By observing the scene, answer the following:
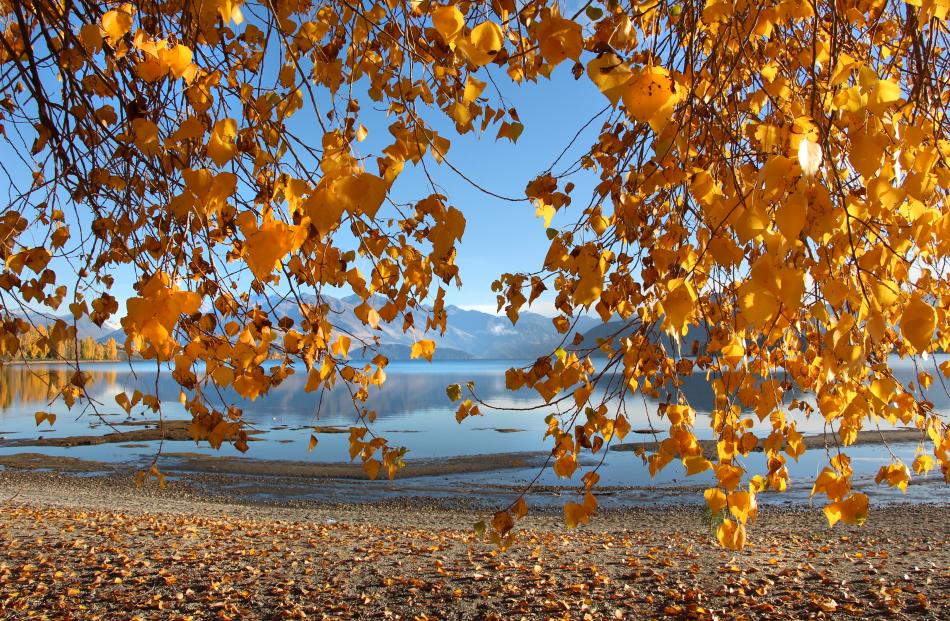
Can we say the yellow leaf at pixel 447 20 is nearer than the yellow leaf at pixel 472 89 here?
Yes

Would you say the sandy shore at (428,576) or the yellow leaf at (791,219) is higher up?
the yellow leaf at (791,219)

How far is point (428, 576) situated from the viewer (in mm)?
4988

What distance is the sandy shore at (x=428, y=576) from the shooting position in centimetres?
424

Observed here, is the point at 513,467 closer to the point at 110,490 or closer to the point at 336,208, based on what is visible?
the point at 110,490

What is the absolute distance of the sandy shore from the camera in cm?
424

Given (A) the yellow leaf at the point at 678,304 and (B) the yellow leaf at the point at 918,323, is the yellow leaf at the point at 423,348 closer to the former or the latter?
(A) the yellow leaf at the point at 678,304

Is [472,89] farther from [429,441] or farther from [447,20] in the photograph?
[429,441]

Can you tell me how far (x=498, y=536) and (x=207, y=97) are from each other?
152cm

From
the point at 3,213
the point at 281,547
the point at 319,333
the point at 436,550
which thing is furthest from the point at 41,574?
the point at 319,333

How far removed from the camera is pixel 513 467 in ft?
63.4

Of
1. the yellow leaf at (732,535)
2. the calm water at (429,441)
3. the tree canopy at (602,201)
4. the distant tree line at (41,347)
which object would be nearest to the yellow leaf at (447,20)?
the tree canopy at (602,201)

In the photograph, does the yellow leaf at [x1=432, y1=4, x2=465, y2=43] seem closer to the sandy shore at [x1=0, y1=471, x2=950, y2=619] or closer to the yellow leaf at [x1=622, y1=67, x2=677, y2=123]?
the yellow leaf at [x1=622, y1=67, x2=677, y2=123]

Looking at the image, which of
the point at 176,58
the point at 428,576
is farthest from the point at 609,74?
the point at 428,576

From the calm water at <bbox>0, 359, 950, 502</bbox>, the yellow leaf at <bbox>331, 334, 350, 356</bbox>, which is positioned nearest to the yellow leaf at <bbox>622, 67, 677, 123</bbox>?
the yellow leaf at <bbox>331, 334, 350, 356</bbox>
